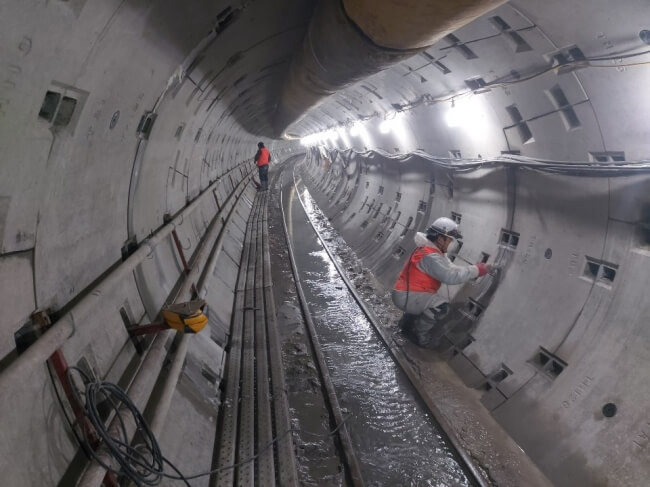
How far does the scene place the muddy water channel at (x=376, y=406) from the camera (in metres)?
3.72

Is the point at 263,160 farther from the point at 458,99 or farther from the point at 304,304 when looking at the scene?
the point at 458,99

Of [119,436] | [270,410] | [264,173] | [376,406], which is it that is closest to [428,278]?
[376,406]

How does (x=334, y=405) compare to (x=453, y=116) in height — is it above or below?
below

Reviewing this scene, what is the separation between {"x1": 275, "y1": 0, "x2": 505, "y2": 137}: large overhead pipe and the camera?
88.2 inches

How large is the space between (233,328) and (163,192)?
212 cm

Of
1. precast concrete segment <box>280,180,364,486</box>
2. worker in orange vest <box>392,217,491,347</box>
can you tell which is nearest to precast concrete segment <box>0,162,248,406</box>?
precast concrete segment <box>280,180,364,486</box>

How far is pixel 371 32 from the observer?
112 inches

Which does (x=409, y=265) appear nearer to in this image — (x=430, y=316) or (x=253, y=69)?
(x=430, y=316)

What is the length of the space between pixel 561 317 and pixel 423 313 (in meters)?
1.92

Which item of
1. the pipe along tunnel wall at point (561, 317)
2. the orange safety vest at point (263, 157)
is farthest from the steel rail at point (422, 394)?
the orange safety vest at point (263, 157)

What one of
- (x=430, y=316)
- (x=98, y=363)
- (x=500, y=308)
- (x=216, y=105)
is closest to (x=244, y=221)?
(x=216, y=105)

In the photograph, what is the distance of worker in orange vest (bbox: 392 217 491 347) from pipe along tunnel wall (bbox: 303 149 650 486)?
14.0 inches

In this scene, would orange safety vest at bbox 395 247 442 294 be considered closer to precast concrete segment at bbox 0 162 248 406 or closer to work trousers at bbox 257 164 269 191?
precast concrete segment at bbox 0 162 248 406

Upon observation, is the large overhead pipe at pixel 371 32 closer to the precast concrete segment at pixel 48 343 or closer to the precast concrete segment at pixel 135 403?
the precast concrete segment at pixel 48 343
